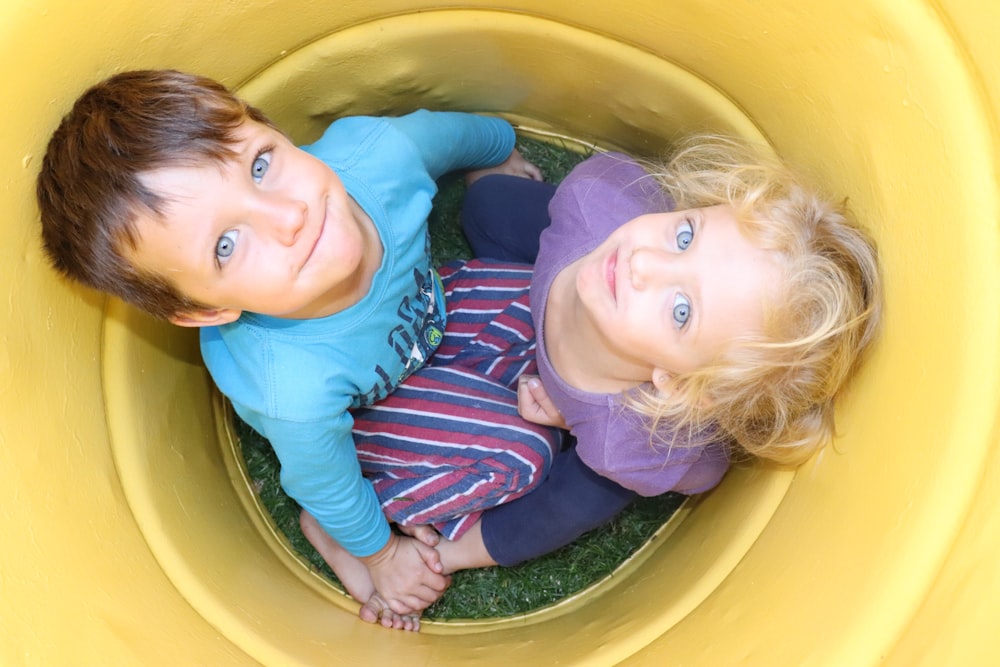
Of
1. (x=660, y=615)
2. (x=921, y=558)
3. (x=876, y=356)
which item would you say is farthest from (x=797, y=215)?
(x=660, y=615)

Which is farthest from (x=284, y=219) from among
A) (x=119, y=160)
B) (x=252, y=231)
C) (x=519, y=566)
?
(x=519, y=566)

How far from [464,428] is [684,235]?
495 millimetres

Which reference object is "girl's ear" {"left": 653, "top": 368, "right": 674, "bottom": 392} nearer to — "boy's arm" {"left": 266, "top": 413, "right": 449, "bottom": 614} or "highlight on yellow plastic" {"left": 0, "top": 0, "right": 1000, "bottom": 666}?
"highlight on yellow plastic" {"left": 0, "top": 0, "right": 1000, "bottom": 666}

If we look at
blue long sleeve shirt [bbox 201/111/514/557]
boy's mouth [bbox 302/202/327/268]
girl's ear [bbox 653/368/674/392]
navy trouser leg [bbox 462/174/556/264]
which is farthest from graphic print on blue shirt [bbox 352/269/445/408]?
girl's ear [bbox 653/368/674/392]

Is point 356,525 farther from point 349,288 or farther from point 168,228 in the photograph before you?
point 168,228

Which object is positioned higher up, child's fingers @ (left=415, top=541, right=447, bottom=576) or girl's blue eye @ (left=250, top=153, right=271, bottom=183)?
girl's blue eye @ (left=250, top=153, right=271, bottom=183)

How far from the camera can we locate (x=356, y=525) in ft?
4.10

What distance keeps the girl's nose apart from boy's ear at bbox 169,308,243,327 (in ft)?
1.60

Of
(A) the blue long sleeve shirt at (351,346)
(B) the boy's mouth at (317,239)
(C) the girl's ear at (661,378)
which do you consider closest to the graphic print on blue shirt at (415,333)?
(A) the blue long sleeve shirt at (351,346)

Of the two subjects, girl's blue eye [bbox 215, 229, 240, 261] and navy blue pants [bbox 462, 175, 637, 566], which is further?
navy blue pants [bbox 462, 175, 637, 566]

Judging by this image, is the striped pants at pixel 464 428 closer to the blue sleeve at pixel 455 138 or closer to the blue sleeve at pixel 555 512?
the blue sleeve at pixel 555 512

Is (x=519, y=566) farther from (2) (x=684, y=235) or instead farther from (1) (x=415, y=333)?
(2) (x=684, y=235)

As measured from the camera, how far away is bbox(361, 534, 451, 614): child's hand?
1359mm

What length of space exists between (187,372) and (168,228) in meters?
0.51
